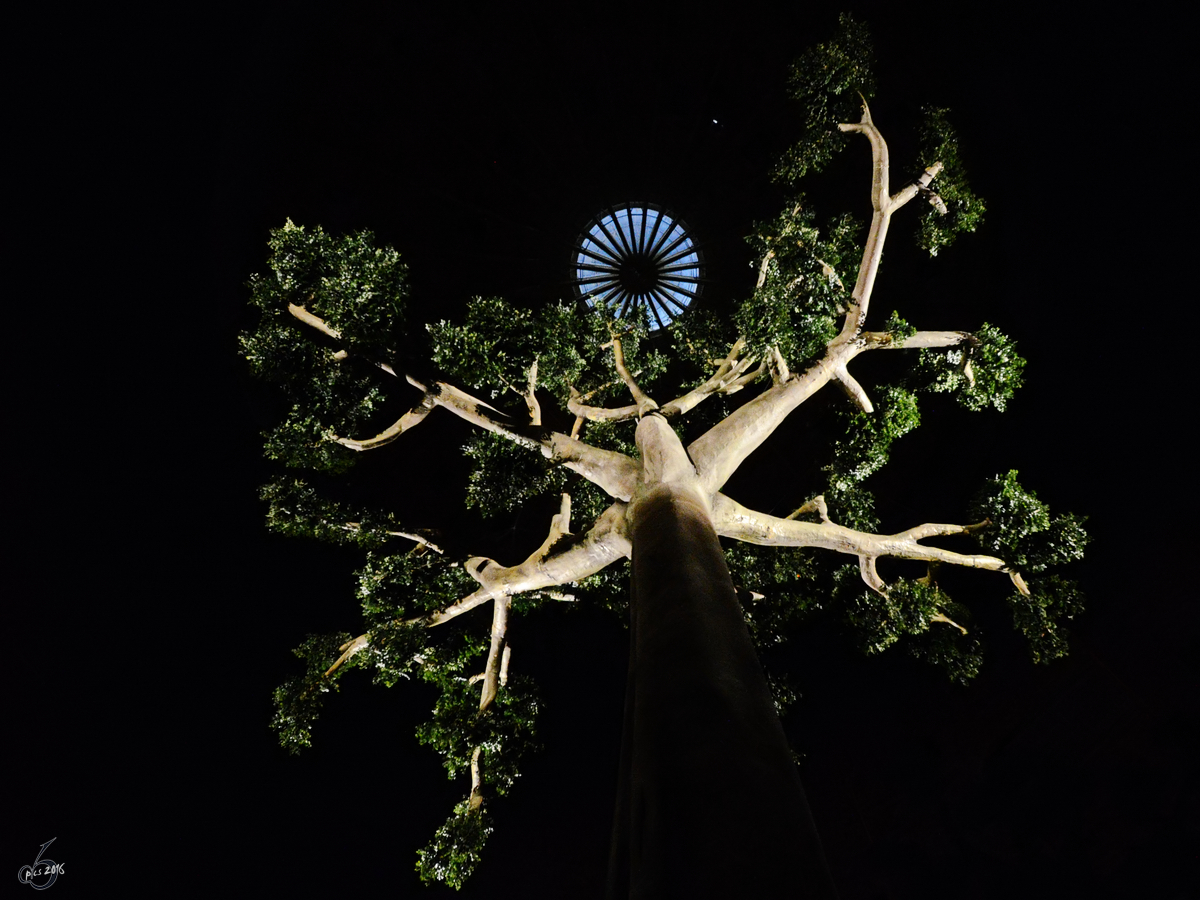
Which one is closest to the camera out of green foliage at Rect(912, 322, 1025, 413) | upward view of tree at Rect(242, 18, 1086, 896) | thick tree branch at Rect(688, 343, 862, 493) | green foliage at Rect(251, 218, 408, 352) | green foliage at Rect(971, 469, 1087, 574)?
thick tree branch at Rect(688, 343, 862, 493)

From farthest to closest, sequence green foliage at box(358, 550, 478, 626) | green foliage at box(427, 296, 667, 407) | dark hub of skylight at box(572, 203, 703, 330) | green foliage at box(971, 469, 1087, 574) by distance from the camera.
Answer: dark hub of skylight at box(572, 203, 703, 330)
green foliage at box(427, 296, 667, 407)
green foliage at box(358, 550, 478, 626)
green foliage at box(971, 469, 1087, 574)

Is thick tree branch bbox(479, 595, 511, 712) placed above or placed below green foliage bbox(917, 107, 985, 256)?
below

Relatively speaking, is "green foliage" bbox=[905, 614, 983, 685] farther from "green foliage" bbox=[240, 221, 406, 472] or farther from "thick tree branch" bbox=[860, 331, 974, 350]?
"green foliage" bbox=[240, 221, 406, 472]

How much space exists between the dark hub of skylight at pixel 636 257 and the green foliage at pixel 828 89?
17.7ft

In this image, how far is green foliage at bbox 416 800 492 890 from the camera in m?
7.53

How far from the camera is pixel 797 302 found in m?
8.32

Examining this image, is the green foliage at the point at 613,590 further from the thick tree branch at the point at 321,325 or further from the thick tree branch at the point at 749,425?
the thick tree branch at the point at 321,325

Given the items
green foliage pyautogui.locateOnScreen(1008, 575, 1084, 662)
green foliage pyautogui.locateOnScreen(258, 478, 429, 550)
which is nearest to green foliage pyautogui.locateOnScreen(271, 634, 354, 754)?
green foliage pyautogui.locateOnScreen(258, 478, 429, 550)

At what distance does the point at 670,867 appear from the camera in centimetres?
217

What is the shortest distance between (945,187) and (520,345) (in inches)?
297

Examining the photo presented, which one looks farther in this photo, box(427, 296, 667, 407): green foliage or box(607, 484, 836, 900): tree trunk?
box(427, 296, 667, 407): green foliage

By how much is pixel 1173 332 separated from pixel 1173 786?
9.17m
